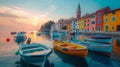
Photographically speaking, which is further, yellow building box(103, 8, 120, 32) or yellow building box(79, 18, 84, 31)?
yellow building box(79, 18, 84, 31)

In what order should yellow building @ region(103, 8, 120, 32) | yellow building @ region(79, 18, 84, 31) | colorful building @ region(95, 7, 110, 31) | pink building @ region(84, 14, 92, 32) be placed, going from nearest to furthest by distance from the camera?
yellow building @ region(103, 8, 120, 32) < colorful building @ region(95, 7, 110, 31) < pink building @ region(84, 14, 92, 32) < yellow building @ region(79, 18, 84, 31)

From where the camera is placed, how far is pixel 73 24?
8375 centimetres

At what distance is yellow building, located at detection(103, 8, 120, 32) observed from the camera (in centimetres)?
4609

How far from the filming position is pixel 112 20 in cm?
4797

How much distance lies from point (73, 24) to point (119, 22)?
4037 cm

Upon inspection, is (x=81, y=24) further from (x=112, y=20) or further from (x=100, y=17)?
(x=112, y=20)

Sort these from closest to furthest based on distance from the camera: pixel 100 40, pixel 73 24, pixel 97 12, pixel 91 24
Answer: pixel 100 40 < pixel 97 12 < pixel 91 24 < pixel 73 24

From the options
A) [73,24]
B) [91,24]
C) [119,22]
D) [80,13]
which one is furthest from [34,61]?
[80,13]

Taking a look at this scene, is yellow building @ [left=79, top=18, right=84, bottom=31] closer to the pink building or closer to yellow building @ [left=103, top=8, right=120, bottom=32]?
the pink building

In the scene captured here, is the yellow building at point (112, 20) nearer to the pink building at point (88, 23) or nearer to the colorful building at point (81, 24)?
the pink building at point (88, 23)

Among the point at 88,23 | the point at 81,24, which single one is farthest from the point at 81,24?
the point at 88,23

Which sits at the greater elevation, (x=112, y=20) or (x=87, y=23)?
(x=87, y=23)

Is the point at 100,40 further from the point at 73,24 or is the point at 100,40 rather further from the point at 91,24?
the point at 73,24

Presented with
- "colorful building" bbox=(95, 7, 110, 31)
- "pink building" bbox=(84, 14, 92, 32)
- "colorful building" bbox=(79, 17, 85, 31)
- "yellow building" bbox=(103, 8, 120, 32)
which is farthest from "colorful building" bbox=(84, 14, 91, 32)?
"yellow building" bbox=(103, 8, 120, 32)
